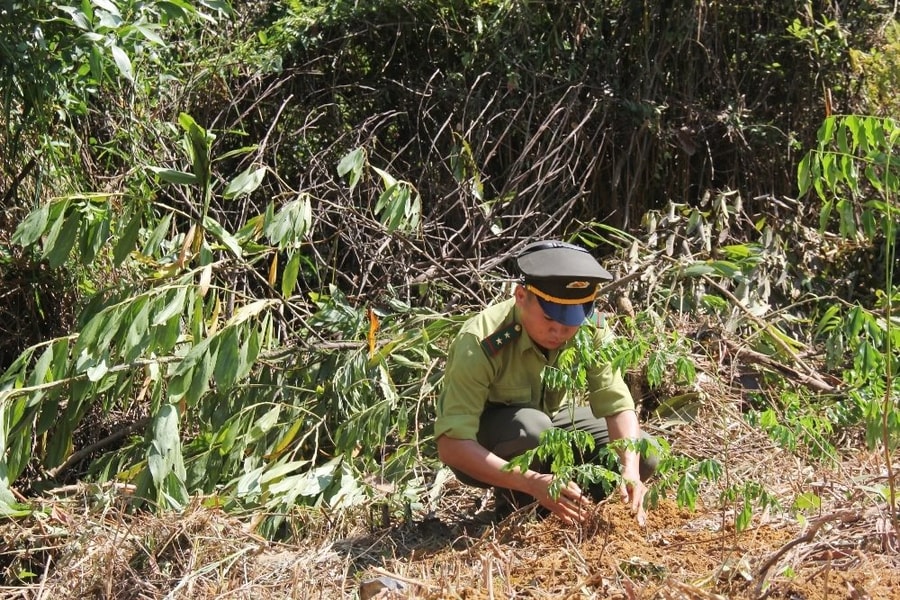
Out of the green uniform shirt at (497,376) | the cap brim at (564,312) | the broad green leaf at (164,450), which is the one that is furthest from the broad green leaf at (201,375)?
the cap brim at (564,312)

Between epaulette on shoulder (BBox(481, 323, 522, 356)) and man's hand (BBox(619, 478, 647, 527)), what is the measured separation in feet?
1.81

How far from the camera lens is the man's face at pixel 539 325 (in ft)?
10.5

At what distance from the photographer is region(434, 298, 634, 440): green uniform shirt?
3285 mm

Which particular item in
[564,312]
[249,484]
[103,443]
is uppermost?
[564,312]

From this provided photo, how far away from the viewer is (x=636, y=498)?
3.13 metres

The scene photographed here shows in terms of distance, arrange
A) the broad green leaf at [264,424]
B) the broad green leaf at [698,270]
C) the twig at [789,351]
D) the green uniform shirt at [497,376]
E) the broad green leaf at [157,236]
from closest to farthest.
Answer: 1. the green uniform shirt at [497,376]
2. the broad green leaf at [264,424]
3. the broad green leaf at [157,236]
4. the twig at [789,351]
5. the broad green leaf at [698,270]

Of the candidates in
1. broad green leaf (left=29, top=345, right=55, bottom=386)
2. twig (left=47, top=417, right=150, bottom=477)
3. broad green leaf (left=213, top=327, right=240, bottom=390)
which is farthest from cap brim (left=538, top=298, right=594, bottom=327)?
twig (left=47, top=417, right=150, bottom=477)

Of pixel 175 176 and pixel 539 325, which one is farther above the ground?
pixel 175 176

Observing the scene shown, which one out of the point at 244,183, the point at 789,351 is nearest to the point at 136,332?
the point at 244,183

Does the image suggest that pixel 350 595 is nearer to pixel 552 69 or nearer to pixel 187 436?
pixel 187 436

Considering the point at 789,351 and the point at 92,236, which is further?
the point at 789,351

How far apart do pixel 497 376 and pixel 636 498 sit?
58 centimetres

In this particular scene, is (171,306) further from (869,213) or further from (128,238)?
(869,213)

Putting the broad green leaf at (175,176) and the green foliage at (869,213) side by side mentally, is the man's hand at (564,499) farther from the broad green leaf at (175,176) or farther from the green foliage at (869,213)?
the broad green leaf at (175,176)
